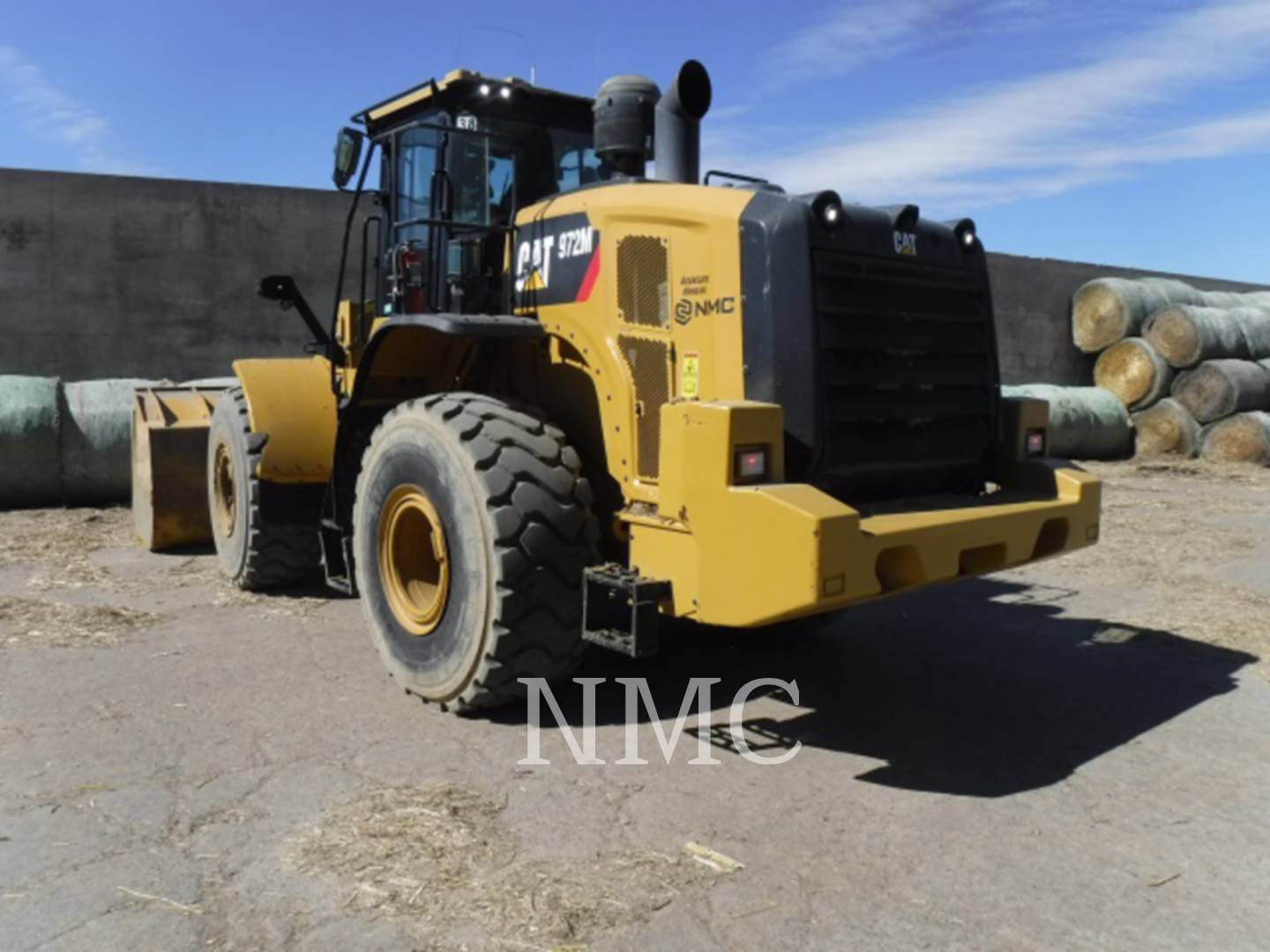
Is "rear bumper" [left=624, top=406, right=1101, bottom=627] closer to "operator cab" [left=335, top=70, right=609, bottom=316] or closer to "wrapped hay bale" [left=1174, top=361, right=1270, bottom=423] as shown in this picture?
"operator cab" [left=335, top=70, right=609, bottom=316]

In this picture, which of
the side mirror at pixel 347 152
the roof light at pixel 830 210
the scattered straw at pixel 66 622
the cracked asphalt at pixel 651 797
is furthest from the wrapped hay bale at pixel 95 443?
the roof light at pixel 830 210

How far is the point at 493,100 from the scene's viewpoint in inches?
223

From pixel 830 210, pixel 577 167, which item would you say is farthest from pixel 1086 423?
pixel 830 210

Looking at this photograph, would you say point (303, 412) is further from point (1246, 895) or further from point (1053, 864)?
point (1246, 895)

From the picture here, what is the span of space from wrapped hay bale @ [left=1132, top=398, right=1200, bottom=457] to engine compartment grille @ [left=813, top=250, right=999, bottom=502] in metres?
13.8

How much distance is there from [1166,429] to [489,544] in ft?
51.6

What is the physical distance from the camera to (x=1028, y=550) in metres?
4.62

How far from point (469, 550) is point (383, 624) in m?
0.91

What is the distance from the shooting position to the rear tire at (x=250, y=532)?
22.2 ft

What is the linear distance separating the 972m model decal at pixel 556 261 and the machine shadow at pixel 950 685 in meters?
1.77

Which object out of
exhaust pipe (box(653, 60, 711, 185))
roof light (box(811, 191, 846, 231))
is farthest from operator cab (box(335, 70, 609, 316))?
roof light (box(811, 191, 846, 231))

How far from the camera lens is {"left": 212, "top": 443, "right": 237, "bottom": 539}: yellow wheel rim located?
7496 mm

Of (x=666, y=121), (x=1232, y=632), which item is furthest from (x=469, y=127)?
(x=1232, y=632)

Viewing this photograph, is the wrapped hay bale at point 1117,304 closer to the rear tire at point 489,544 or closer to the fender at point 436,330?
the fender at point 436,330
